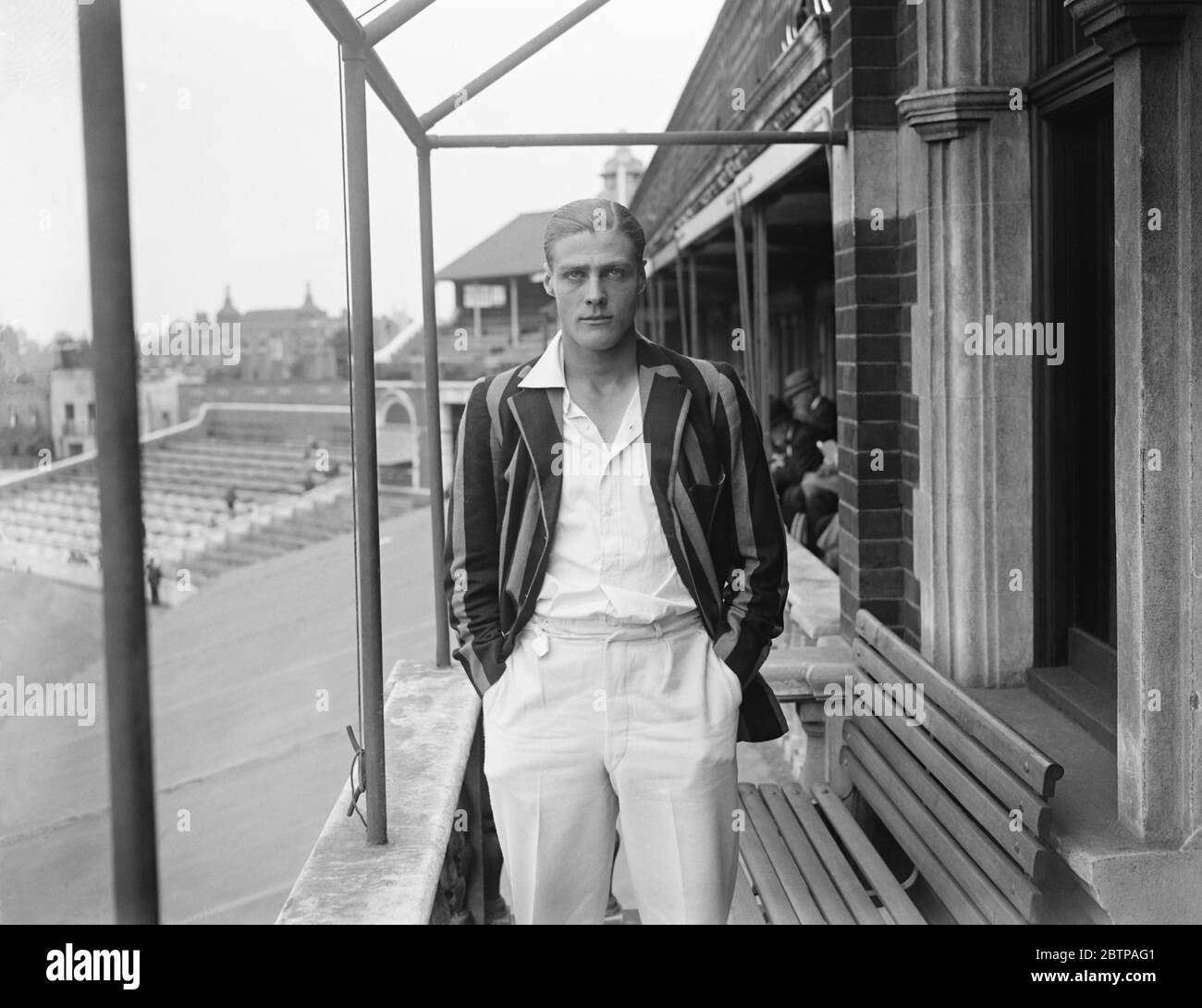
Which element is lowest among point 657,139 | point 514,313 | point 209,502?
point 209,502

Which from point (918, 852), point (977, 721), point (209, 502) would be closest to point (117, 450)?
point (977, 721)

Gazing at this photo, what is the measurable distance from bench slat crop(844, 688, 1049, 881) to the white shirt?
0.87 m

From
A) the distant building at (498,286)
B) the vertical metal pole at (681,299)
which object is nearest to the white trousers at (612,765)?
the vertical metal pole at (681,299)

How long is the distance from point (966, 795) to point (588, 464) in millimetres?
1233

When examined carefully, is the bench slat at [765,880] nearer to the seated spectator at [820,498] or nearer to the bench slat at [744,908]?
the bench slat at [744,908]

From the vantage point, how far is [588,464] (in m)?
2.51

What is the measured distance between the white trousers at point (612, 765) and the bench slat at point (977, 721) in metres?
0.63

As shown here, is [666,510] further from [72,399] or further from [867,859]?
[867,859]

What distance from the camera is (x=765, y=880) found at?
3.73 metres

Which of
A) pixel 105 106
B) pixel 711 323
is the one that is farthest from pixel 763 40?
pixel 711 323

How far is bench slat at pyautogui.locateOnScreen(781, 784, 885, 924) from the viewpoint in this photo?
340cm

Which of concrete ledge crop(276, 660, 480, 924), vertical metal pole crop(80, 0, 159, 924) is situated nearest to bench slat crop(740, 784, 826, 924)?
concrete ledge crop(276, 660, 480, 924)

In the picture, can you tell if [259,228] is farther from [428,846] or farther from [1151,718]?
[1151,718]

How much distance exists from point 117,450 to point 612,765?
1.21m
